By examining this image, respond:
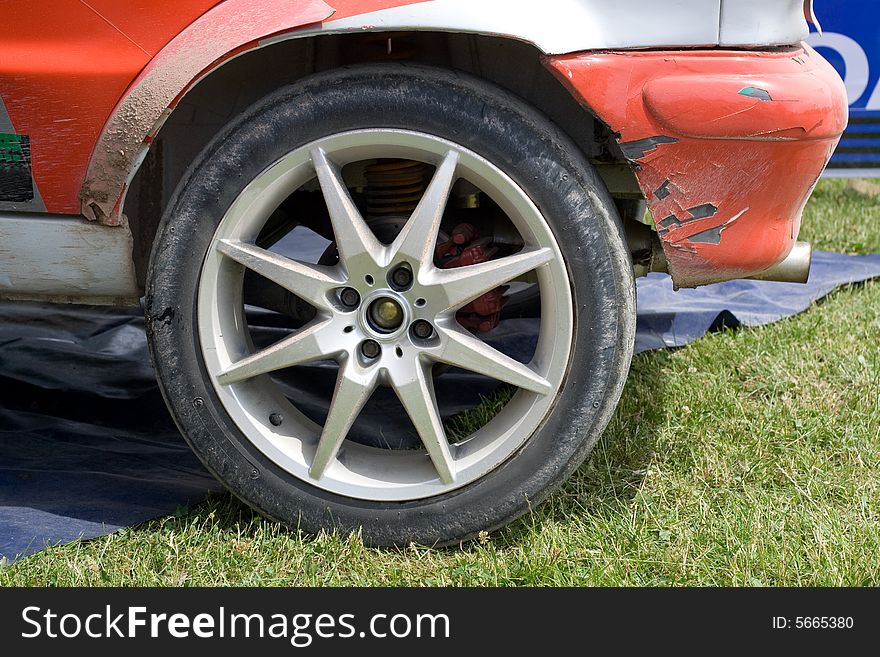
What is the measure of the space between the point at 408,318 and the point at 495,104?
51cm

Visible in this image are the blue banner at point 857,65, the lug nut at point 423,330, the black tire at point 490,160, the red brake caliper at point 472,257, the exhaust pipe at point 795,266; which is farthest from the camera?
the blue banner at point 857,65

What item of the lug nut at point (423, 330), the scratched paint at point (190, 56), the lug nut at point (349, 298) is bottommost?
the lug nut at point (423, 330)

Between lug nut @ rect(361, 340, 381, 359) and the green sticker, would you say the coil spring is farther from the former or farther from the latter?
the green sticker

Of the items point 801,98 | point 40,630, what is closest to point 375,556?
point 40,630

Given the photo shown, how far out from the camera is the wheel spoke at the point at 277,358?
2201 mm

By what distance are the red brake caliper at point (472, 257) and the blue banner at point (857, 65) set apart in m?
3.73

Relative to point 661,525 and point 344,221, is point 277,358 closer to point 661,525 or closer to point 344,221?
point 344,221

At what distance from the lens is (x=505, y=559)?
224 cm

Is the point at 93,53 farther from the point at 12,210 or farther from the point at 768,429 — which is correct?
the point at 768,429

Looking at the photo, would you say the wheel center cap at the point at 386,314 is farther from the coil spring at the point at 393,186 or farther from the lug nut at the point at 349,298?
the coil spring at the point at 393,186

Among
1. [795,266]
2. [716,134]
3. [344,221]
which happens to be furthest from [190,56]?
[795,266]

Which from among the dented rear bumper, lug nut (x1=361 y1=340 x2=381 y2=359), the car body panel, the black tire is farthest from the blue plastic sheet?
the dented rear bumper

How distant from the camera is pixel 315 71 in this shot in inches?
89.8

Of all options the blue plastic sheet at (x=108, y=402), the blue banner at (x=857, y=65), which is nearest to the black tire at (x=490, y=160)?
the blue plastic sheet at (x=108, y=402)
